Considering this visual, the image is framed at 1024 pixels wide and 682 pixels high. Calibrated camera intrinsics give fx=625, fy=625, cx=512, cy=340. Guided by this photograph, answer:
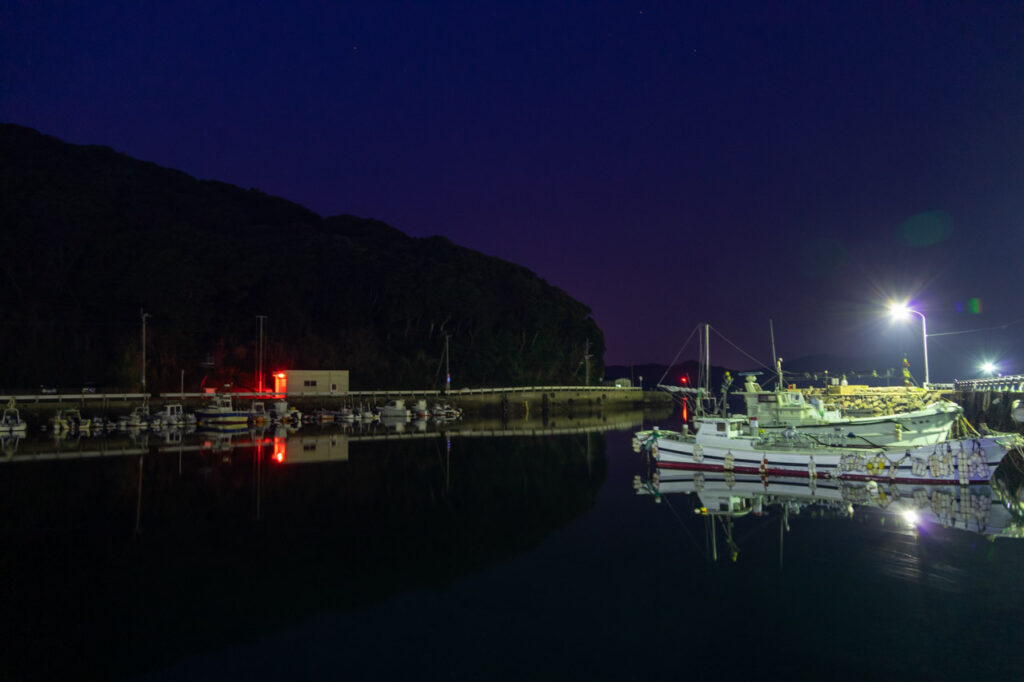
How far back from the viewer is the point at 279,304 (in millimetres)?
90500

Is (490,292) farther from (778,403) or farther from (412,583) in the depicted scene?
(412,583)

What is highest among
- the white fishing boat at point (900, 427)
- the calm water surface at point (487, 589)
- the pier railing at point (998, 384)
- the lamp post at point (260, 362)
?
the lamp post at point (260, 362)

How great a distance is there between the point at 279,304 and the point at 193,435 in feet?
133

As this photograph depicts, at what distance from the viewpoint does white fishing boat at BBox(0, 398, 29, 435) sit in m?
52.0

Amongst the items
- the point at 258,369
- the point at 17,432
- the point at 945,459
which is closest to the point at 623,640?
the point at 945,459

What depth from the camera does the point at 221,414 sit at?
2507 inches

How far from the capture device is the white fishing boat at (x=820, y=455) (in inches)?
934

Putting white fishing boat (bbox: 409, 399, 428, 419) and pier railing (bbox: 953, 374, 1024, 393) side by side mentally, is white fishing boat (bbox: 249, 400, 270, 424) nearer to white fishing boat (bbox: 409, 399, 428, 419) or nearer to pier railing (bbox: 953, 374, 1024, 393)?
white fishing boat (bbox: 409, 399, 428, 419)

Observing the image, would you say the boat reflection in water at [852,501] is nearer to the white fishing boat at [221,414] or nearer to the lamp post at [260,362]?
the white fishing boat at [221,414]

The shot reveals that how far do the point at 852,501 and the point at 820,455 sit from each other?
16.3ft

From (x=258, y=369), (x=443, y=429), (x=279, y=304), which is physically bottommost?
(x=443, y=429)

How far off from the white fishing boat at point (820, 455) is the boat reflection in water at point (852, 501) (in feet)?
1.46

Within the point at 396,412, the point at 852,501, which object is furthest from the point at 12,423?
the point at 852,501

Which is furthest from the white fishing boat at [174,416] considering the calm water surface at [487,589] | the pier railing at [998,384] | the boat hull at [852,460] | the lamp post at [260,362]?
the pier railing at [998,384]
